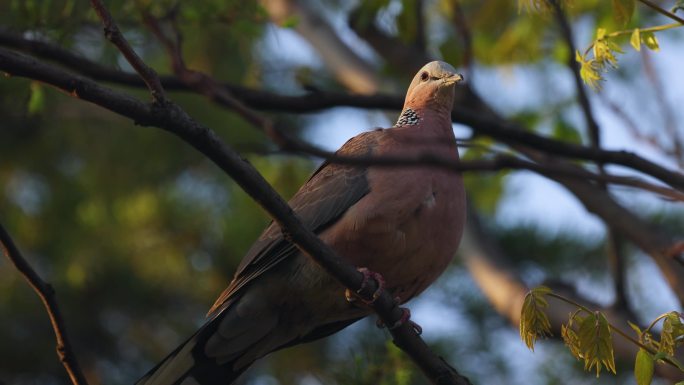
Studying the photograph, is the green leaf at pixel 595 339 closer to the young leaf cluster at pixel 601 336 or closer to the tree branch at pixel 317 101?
the young leaf cluster at pixel 601 336

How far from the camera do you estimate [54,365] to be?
7715 millimetres

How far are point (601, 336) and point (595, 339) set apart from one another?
2 centimetres

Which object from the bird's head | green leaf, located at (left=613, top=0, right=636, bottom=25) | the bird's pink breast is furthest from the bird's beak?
green leaf, located at (left=613, top=0, right=636, bottom=25)

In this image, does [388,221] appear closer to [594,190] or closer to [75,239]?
[594,190]

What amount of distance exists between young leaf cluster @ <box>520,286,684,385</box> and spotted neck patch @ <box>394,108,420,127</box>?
6.38 ft

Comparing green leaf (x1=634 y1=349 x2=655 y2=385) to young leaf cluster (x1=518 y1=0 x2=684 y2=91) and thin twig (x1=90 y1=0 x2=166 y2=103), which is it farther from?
thin twig (x1=90 y1=0 x2=166 y2=103)

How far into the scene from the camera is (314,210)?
4637 millimetres

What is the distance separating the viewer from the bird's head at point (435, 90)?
5.06 meters

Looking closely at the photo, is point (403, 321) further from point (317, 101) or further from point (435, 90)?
point (435, 90)

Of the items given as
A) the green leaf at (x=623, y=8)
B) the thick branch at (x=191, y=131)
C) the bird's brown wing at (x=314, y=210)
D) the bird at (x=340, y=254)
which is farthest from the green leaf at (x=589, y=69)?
the bird's brown wing at (x=314, y=210)

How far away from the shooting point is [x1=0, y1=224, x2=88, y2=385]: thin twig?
11.0 feet

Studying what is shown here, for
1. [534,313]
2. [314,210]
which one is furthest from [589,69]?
[314,210]

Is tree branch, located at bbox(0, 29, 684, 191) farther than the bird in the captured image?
No

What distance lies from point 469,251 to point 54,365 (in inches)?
134
